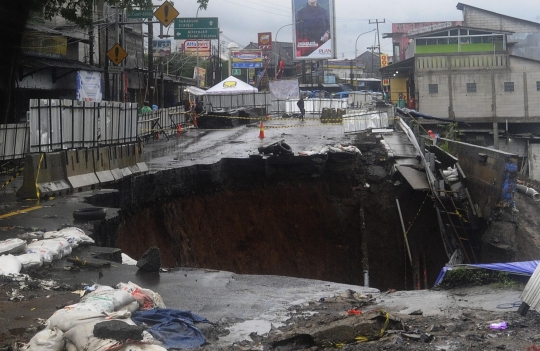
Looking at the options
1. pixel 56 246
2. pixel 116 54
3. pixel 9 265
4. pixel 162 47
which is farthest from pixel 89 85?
pixel 9 265

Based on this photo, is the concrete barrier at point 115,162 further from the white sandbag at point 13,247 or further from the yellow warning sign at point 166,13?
the yellow warning sign at point 166,13

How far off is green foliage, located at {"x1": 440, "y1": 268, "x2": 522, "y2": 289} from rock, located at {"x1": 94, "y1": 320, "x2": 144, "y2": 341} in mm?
4389

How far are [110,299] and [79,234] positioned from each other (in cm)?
356

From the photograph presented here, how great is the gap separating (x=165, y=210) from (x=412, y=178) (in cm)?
676

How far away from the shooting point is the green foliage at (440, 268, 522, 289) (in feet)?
25.6

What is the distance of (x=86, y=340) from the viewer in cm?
520

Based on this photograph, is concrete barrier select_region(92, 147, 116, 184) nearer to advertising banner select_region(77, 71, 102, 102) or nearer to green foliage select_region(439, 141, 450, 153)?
advertising banner select_region(77, 71, 102, 102)

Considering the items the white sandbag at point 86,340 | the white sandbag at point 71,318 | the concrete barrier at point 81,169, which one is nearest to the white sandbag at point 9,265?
the white sandbag at point 71,318

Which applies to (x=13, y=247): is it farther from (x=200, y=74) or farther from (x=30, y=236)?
(x=200, y=74)

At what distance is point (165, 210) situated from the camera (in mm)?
16125

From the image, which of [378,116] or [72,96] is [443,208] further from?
[72,96]

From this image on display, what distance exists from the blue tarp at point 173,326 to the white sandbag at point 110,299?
159 mm

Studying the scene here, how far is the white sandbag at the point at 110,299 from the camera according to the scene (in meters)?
6.06

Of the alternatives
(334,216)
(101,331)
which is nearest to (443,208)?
(334,216)
